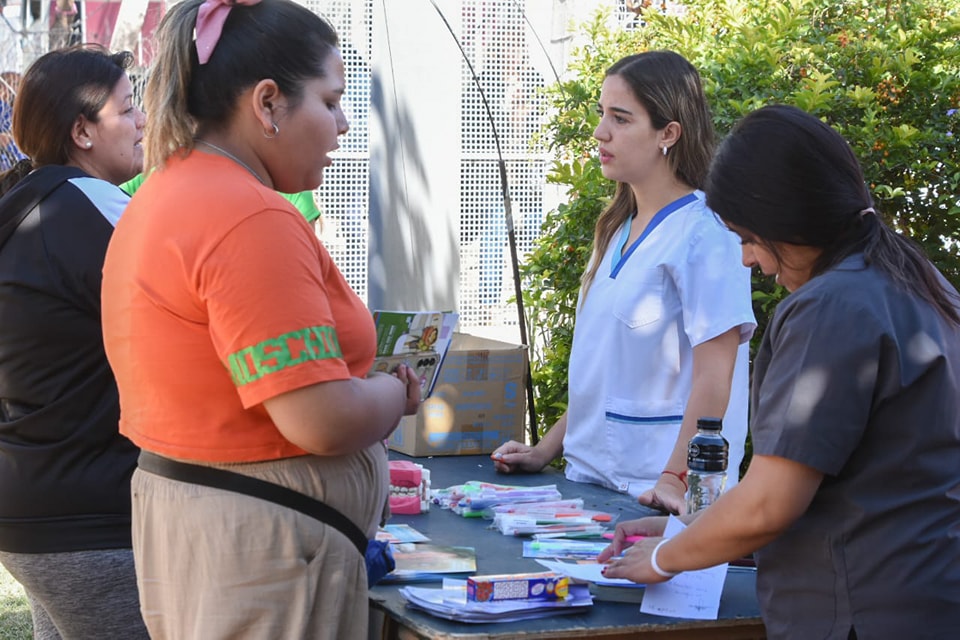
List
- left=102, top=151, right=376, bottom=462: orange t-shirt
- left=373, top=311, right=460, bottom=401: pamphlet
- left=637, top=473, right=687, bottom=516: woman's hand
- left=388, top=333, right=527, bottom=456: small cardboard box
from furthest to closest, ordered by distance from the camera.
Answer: left=388, top=333, right=527, bottom=456: small cardboard box → left=637, top=473, right=687, bottom=516: woman's hand → left=373, top=311, right=460, bottom=401: pamphlet → left=102, top=151, right=376, bottom=462: orange t-shirt

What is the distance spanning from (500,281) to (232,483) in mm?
6173

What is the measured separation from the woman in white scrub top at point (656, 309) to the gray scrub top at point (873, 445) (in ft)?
3.35

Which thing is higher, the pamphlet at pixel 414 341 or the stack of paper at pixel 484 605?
the pamphlet at pixel 414 341

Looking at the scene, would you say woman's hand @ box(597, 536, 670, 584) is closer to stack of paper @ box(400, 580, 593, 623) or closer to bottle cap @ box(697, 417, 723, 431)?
stack of paper @ box(400, 580, 593, 623)

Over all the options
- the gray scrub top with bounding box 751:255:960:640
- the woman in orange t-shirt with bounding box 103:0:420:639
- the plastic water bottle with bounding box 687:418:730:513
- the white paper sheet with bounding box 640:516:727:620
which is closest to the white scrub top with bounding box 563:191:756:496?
the plastic water bottle with bounding box 687:418:730:513

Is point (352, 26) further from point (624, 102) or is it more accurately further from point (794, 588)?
point (794, 588)

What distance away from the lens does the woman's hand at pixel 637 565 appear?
6.78 feet

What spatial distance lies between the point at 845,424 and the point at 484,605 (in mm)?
704

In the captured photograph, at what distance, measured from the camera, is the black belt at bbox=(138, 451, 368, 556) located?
1762mm

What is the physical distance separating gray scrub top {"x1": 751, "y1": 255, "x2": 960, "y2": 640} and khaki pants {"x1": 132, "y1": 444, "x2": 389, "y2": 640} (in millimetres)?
698

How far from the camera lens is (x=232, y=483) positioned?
176 centimetres

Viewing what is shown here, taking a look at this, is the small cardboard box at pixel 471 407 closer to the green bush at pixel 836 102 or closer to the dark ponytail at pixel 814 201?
the green bush at pixel 836 102

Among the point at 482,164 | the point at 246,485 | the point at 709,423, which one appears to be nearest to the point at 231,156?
the point at 246,485

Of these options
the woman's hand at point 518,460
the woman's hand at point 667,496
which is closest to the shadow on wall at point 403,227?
the woman's hand at point 518,460
